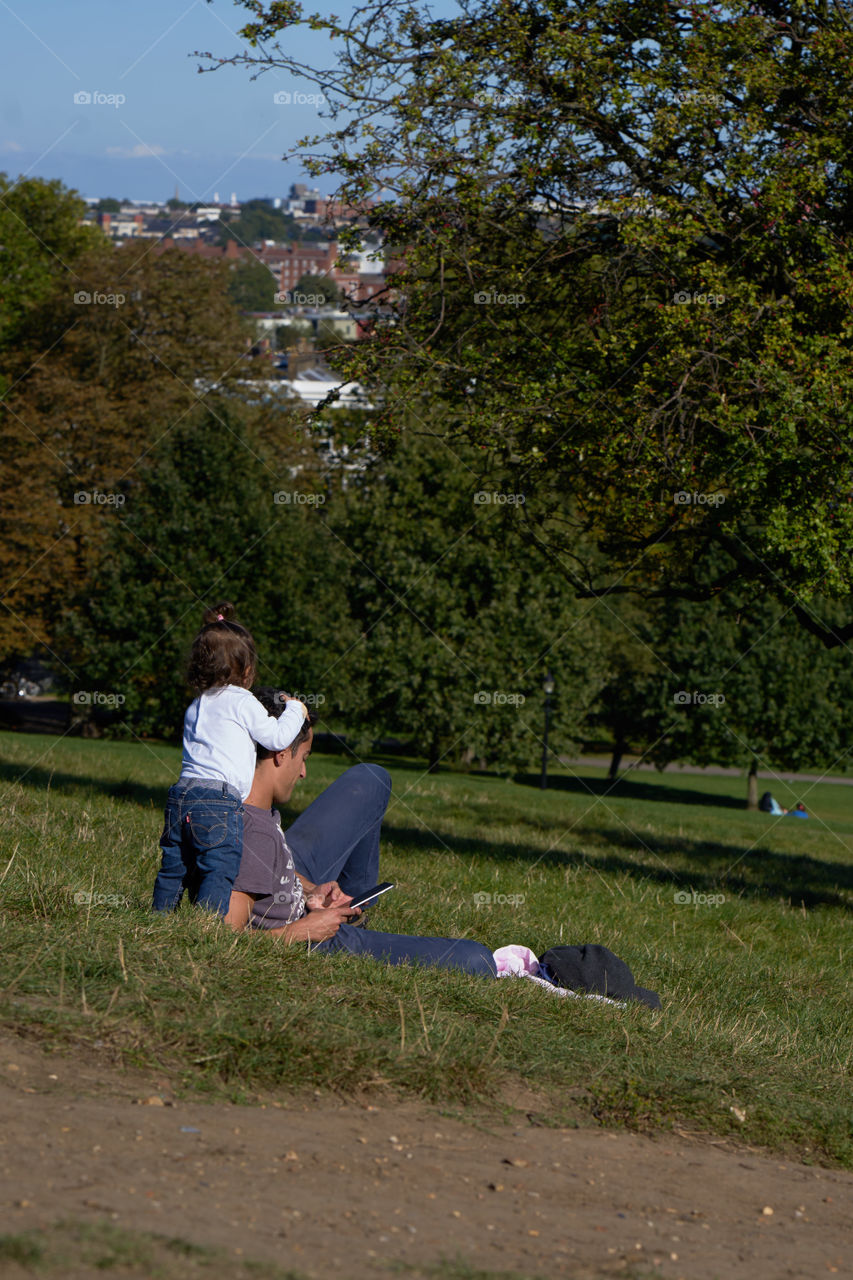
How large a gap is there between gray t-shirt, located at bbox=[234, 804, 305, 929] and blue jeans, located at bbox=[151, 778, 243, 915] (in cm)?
6

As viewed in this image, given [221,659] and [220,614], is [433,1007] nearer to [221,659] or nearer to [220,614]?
[221,659]

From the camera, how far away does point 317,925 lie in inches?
207

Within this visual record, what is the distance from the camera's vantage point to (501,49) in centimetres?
1113

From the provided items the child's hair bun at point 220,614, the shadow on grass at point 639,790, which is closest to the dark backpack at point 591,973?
the child's hair bun at point 220,614

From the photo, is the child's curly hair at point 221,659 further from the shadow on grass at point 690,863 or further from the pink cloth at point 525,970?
the shadow on grass at point 690,863

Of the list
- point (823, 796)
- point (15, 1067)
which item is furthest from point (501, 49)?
point (823, 796)

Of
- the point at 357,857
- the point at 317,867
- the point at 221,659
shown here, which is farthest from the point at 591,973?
the point at 221,659

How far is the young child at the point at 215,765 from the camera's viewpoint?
203 inches
